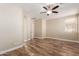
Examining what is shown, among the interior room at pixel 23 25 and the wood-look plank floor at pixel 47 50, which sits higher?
the interior room at pixel 23 25

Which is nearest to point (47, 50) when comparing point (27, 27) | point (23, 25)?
point (23, 25)

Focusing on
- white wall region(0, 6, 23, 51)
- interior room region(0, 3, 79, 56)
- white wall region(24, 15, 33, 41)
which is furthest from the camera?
white wall region(24, 15, 33, 41)

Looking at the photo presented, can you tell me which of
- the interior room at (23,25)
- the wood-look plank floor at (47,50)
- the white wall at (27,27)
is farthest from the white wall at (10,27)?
the white wall at (27,27)

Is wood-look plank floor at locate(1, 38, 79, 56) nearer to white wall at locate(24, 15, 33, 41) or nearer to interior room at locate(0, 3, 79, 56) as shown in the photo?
interior room at locate(0, 3, 79, 56)

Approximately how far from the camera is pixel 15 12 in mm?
3686

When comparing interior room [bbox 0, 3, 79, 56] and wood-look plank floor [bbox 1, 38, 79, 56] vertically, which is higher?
interior room [bbox 0, 3, 79, 56]

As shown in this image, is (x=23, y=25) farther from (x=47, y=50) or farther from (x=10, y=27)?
(x=47, y=50)

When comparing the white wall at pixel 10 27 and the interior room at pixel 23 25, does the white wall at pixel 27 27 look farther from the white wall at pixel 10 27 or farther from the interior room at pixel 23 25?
the white wall at pixel 10 27

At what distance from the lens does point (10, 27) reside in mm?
3494

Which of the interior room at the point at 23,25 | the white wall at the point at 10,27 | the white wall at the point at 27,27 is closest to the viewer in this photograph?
the interior room at the point at 23,25

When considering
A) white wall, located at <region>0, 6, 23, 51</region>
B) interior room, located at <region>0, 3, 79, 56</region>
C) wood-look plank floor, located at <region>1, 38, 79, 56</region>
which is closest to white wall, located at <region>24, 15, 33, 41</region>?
interior room, located at <region>0, 3, 79, 56</region>

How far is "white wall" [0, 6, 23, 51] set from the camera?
3.21 metres

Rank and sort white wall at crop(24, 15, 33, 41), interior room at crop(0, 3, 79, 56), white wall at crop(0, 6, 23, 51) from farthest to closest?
white wall at crop(24, 15, 33, 41)
white wall at crop(0, 6, 23, 51)
interior room at crop(0, 3, 79, 56)

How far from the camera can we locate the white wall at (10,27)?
3.21 m
